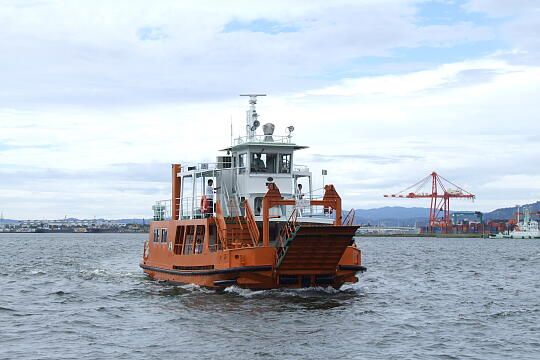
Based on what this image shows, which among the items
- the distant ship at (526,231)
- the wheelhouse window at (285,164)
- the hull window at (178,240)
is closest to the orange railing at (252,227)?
the wheelhouse window at (285,164)

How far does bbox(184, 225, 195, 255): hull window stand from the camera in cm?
3099

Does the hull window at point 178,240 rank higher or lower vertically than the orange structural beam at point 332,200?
lower

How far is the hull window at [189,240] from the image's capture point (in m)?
31.0

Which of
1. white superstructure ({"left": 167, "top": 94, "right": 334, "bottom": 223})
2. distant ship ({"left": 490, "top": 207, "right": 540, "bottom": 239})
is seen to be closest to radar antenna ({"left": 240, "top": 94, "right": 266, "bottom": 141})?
white superstructure ({"left": 167, "top": 94, "right": 334, "bottom": 223})

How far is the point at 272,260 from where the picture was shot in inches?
1038

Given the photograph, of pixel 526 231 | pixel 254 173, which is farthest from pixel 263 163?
pixel 526 231

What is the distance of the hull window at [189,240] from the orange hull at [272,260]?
108mm

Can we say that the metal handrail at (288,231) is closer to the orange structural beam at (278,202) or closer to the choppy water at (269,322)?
the orange structural beam at (278,202)

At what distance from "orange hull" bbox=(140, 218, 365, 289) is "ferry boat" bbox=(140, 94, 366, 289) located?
0.03m

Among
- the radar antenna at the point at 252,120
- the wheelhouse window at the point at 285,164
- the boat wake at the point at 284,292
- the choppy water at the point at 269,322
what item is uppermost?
the radar antenna at the point at 252,120

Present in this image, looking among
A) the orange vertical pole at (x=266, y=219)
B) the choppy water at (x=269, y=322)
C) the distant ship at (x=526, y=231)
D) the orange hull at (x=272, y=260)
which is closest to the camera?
the choppy water at (x=269, y=322)

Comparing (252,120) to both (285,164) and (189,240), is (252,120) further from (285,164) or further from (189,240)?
(189,240)

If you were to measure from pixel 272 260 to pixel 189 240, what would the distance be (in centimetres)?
615

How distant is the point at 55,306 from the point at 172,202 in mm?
9774
